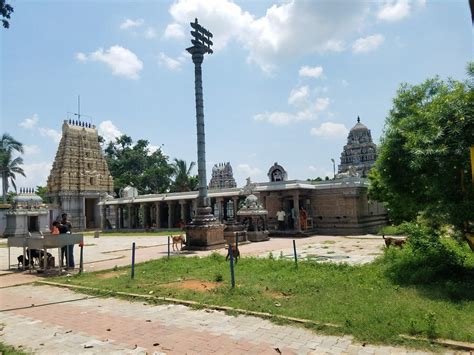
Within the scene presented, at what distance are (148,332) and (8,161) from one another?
54.9 metres

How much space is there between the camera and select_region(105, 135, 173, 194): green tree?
195ft

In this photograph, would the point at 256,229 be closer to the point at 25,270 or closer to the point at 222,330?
the point at 25,270

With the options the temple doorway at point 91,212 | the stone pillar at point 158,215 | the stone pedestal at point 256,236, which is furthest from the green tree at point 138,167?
the stone pedestal at point 256,236

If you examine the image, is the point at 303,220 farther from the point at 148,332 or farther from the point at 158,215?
the point at 148,332

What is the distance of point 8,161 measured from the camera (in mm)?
52031

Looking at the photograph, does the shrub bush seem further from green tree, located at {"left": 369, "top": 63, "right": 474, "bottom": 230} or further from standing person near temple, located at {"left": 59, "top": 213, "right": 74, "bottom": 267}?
standing person near temple, located at {"left": 59, "top": 213, "right": 74, "bottom": 267}

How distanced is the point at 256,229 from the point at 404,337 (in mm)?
18094

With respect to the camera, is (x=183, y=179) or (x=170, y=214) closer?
(x=170, y=214)

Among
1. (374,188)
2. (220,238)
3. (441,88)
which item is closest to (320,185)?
(374,188)

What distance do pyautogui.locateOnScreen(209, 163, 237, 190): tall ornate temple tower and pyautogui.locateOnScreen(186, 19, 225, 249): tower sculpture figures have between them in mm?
44712

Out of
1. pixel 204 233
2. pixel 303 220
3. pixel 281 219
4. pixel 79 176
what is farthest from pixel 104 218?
pixel 204 233

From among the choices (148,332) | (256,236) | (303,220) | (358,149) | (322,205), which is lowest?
(148,332)

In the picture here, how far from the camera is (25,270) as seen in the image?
44.5ft

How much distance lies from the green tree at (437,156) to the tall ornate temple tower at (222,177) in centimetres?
5523
